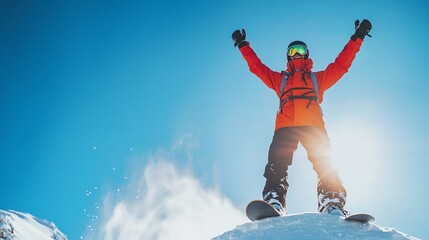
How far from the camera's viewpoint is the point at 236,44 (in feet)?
23.3

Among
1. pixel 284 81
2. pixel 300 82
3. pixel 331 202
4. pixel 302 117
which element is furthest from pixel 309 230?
pixel 284 81

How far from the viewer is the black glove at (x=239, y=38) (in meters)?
7.05

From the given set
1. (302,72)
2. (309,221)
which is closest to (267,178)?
(309,221)

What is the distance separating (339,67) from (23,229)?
3946cm

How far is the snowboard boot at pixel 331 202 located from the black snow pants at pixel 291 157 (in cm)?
13

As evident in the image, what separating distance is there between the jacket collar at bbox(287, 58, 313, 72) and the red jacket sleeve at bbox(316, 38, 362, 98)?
10.0 inches

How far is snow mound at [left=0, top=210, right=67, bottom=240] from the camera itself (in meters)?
31.4

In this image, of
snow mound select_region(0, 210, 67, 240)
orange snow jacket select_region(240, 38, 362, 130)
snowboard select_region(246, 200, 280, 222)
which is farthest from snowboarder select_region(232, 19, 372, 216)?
snow mound select_region(0, 210, 67, 240)

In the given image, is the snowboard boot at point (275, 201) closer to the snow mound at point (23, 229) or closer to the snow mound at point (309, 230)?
the snow mound at point (309, 230)

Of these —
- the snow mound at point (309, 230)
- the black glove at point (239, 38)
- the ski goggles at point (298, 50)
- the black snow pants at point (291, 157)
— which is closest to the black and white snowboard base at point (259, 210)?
the snow mound at point (309, 230)

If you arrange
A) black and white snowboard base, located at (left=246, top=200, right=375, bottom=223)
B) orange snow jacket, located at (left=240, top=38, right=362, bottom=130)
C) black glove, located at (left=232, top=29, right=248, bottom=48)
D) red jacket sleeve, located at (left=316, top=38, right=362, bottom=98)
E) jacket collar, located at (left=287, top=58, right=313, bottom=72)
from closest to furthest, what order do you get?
black and white snowboard base, located at (left=246, top=200, right=375, bottom=223), orange snow jacket, located at (left=240, top=38, right=362, bottom=130), red jacket sleeve, located at (left=316, top=38, right=362, bottom=98), jacket collar, located at (left=287, top=58, right=313, bottom=72), black glove, located at (left=232, top=29, right=248, bottom=48)

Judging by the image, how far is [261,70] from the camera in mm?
6727

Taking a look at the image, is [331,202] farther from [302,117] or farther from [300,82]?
[300,82]

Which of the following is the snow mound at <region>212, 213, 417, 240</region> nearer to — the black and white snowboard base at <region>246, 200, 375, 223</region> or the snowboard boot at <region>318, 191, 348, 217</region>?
the black and white snowboard base at <region>246, 200, 375, 223</region>
